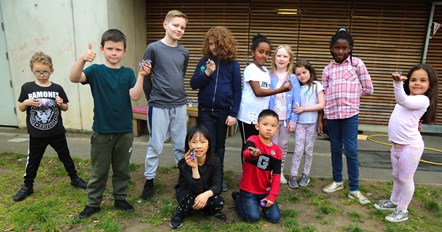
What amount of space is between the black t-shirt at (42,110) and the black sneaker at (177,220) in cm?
176

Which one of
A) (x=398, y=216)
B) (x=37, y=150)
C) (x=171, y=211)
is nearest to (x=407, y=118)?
(x=398, y=216)

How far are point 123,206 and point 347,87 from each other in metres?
2.84

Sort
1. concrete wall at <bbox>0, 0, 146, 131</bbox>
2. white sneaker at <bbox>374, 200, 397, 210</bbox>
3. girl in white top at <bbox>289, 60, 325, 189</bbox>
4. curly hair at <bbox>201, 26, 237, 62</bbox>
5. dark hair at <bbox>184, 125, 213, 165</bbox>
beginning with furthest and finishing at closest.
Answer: concrete wall at <bbox>0, 0, 146, 131</bbox> < girl in white top at <bbox>289, 60, 325, 189</bbox> < white sneaker at <bbox>374, 200, 397, 210</bbox> < curly hair at <bbox>201, 26, 237, 62</bbox> < dark hair at <bbox>184, 125, 213, 165</bbox>

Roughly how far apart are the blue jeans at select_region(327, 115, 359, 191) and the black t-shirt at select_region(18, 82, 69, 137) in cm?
326

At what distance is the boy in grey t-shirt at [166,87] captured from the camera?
3.35 m

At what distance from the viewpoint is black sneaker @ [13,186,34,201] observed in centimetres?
361

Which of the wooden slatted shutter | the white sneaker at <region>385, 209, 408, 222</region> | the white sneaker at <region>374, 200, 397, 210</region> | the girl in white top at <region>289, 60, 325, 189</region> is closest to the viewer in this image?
the white sneaker at <region>385, 209, 408, 222</region>

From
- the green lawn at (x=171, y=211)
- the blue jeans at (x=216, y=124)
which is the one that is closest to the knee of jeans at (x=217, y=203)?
the green lawn at (x=171, y=211)

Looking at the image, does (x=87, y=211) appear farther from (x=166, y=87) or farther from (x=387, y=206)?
(x=387, y=206)

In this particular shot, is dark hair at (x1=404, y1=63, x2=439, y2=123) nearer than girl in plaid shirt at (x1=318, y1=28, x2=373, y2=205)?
Yes

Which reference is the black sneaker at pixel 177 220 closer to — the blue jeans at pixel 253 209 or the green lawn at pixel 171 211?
the green lawn at pixel 171 211

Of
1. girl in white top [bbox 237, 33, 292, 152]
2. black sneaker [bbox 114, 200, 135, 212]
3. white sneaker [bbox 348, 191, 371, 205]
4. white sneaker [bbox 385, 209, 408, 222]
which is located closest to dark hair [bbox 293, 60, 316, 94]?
girl in white top [bbox 237, 33, 292, 152]

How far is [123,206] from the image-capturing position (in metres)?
3.40

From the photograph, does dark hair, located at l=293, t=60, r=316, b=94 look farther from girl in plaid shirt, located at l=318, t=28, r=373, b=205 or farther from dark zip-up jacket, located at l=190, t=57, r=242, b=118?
dark zip-up jacket, located at l=190, t=57, r=242, b=118
